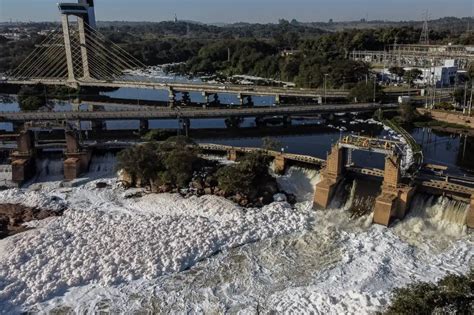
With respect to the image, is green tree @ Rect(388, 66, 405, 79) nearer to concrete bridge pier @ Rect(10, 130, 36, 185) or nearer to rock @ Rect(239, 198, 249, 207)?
rock @ Rect(239, 198, 249, 207)

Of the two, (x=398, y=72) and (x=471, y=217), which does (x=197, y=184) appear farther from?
(x=398, y=72)

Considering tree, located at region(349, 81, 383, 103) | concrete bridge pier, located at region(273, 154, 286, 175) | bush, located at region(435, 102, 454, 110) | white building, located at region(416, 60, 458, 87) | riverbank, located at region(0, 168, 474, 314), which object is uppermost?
white building, located at region(416, 60, 458, 87)

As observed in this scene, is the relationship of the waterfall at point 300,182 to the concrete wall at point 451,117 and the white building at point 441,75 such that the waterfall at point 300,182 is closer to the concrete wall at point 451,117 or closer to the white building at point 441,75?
the concrete wall at point 451,117

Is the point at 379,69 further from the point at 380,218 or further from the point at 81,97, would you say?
the point at 380,218

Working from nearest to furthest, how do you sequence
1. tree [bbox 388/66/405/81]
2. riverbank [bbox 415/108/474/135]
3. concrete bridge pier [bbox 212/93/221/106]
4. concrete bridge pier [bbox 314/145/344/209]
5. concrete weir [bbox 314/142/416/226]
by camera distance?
concrete weir [bbox 314/142/416/226], concrete bridge pier [bbox 314/145/344/209], riverbank [bbox 415/108/474/135], concrete bridge pier [bbox 212/93/221/106], tree [bbox 388/66/405/81]

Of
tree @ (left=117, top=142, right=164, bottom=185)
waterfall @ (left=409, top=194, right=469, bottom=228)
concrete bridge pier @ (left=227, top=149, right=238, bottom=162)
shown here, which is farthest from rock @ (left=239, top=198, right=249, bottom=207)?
waterfall @ (left=409, top=194, right=469, bottom=228)

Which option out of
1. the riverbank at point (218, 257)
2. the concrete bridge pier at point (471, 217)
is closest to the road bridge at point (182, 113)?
the riverbank at point (218, 257)

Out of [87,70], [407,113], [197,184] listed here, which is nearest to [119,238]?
[197,184]

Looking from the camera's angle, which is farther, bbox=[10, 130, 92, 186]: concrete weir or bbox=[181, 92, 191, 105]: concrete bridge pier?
bbox=[181, 92, 191, 105]: concrete bridge pier

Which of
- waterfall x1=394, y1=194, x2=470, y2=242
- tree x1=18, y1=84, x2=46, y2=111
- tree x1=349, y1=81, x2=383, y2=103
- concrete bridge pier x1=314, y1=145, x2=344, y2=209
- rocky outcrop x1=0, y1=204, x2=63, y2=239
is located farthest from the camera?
tree x1=18, y1=84, x2=46, y2=111
